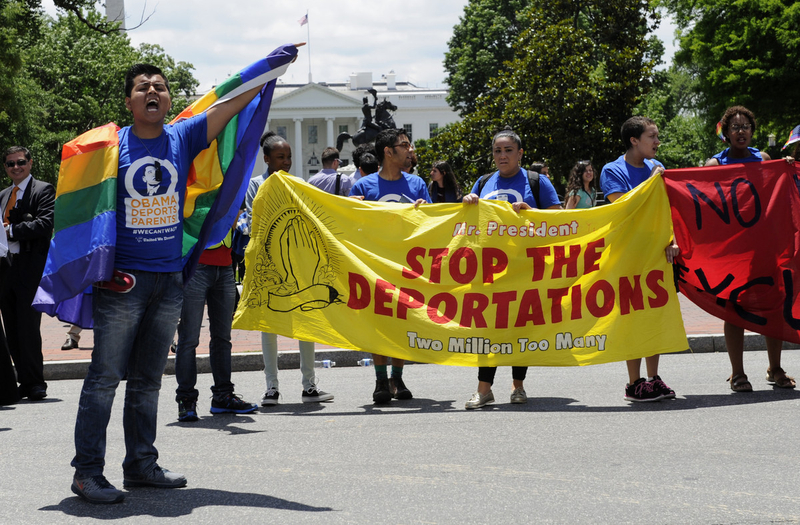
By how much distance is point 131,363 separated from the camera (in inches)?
186

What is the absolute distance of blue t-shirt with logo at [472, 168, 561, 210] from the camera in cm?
703

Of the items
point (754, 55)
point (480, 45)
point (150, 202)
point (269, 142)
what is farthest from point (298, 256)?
point (480, 45)

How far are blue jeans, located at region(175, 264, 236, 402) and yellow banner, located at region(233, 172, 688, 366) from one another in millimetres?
270

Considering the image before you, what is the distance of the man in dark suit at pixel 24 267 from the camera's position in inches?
308

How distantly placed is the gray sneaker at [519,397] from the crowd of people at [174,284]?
0.01 meters

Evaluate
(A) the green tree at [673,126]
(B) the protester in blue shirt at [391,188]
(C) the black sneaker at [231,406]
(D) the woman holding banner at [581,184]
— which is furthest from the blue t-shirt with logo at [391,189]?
(A) the green tree at [673,126]

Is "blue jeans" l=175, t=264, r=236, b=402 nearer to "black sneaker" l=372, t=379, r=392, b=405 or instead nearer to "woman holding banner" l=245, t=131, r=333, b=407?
"woman holding banner" l=245, t=131, r=333, b=407

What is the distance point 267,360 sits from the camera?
7.28m

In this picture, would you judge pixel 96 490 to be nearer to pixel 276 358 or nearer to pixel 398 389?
pixel 276 358

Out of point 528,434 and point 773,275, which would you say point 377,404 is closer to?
point 528,434

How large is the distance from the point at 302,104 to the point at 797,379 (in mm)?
98605

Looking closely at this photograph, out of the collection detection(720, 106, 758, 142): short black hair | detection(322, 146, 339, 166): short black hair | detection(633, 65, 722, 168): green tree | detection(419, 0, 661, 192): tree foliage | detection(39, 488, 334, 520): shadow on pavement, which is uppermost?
detection(633, 65, 722, 168): green tree

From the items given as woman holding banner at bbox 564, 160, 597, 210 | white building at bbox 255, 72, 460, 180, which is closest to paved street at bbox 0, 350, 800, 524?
woman holding banner at bbox 564, 160, 597, 210

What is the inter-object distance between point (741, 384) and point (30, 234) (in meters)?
5.83
